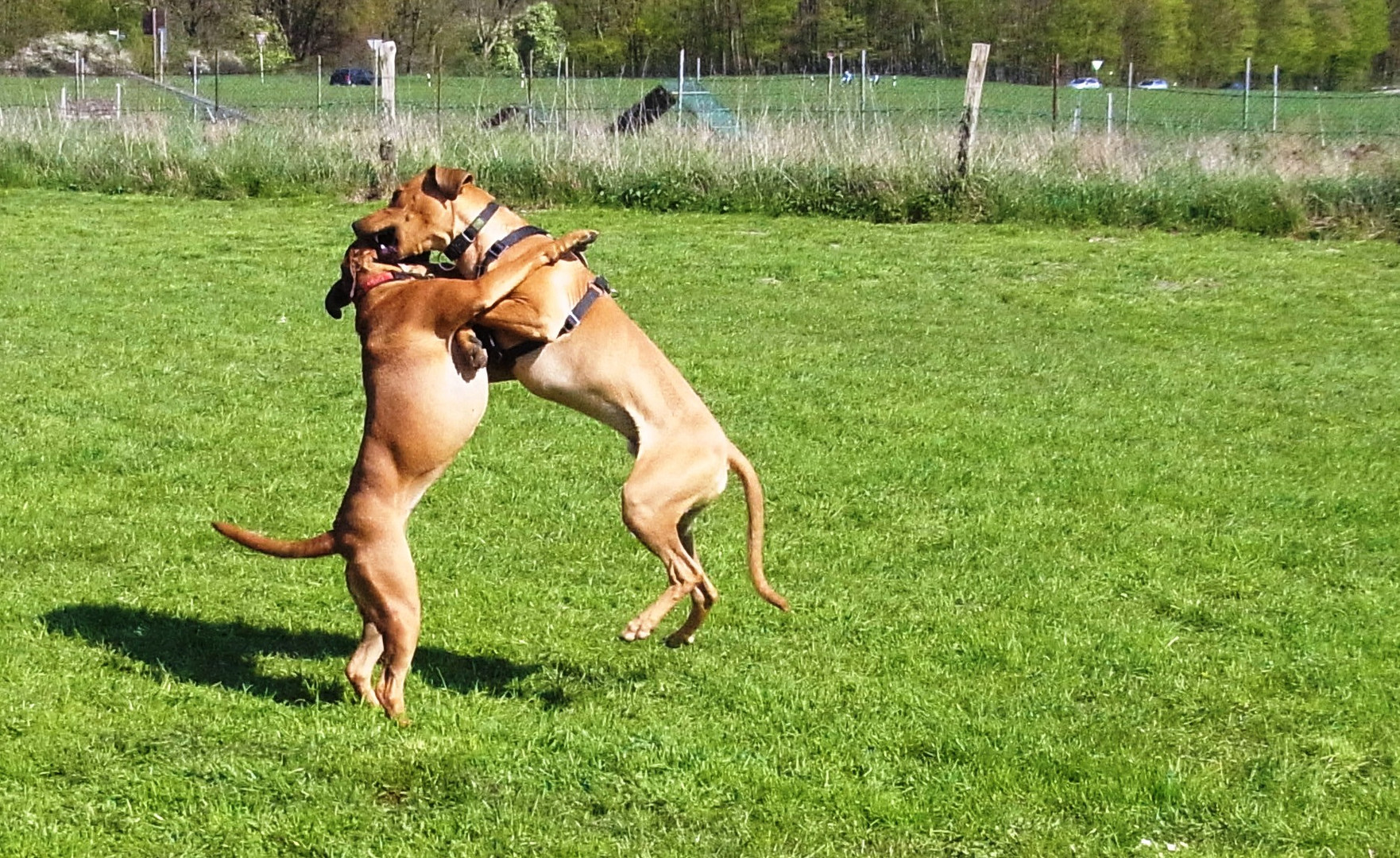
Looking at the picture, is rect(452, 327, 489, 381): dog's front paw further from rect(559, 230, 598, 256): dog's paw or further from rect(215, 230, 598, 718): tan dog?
rect(559, 230, 598, 256): dog's paw

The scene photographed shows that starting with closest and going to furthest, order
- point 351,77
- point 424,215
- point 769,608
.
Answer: point 424,215 → point 769,608 → point 351,77

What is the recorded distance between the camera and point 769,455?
317 inches

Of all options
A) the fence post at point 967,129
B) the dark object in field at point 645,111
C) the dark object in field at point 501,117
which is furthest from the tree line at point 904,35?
the fence post at point 967,129

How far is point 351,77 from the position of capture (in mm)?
40469

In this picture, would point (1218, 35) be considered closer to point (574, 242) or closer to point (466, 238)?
point (466, 238)

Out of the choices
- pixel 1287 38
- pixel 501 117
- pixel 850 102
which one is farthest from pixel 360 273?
pixel 1287 38

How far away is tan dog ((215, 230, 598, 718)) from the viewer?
4.68 meters

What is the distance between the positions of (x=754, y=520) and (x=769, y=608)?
2.78 ft

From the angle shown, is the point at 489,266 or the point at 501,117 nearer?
the point at 489,266

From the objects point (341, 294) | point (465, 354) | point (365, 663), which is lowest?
point (365, 663)

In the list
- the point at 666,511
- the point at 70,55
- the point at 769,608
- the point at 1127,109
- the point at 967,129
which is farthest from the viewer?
the point at 70,55

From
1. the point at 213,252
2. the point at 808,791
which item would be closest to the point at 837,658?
the point at 808,791

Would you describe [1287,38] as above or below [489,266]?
above

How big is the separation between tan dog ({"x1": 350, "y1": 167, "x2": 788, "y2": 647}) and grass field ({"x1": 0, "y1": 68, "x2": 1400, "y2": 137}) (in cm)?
1482
